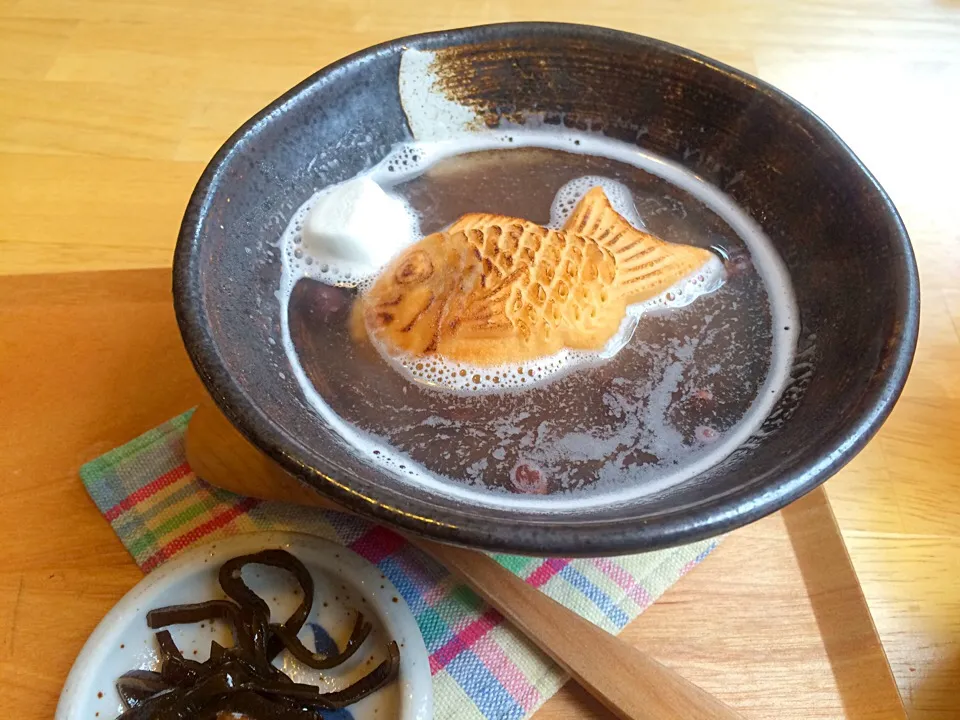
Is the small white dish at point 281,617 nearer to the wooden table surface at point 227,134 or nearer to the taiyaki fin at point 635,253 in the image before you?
the wooden table surface at point 227,134

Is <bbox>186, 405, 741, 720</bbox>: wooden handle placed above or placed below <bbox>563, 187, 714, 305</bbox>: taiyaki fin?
below

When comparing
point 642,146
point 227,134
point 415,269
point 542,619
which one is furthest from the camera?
point 227,134

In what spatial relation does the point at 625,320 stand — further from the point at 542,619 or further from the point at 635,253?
the point at 542,619

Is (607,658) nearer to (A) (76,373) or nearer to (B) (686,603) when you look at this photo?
(B) (686,603)

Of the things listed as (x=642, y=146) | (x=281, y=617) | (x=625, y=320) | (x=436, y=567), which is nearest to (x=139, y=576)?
(x=281, y=617)

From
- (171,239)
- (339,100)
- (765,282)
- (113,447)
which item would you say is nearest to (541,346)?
(765,282)

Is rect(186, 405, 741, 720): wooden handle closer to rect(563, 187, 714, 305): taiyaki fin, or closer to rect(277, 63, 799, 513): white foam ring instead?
rect(277, 63, 799, 513): white foam ring

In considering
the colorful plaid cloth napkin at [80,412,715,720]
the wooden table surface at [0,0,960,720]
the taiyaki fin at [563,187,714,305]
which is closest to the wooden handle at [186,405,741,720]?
the colorful plaid cloth napkin at [80,412,715,720]
